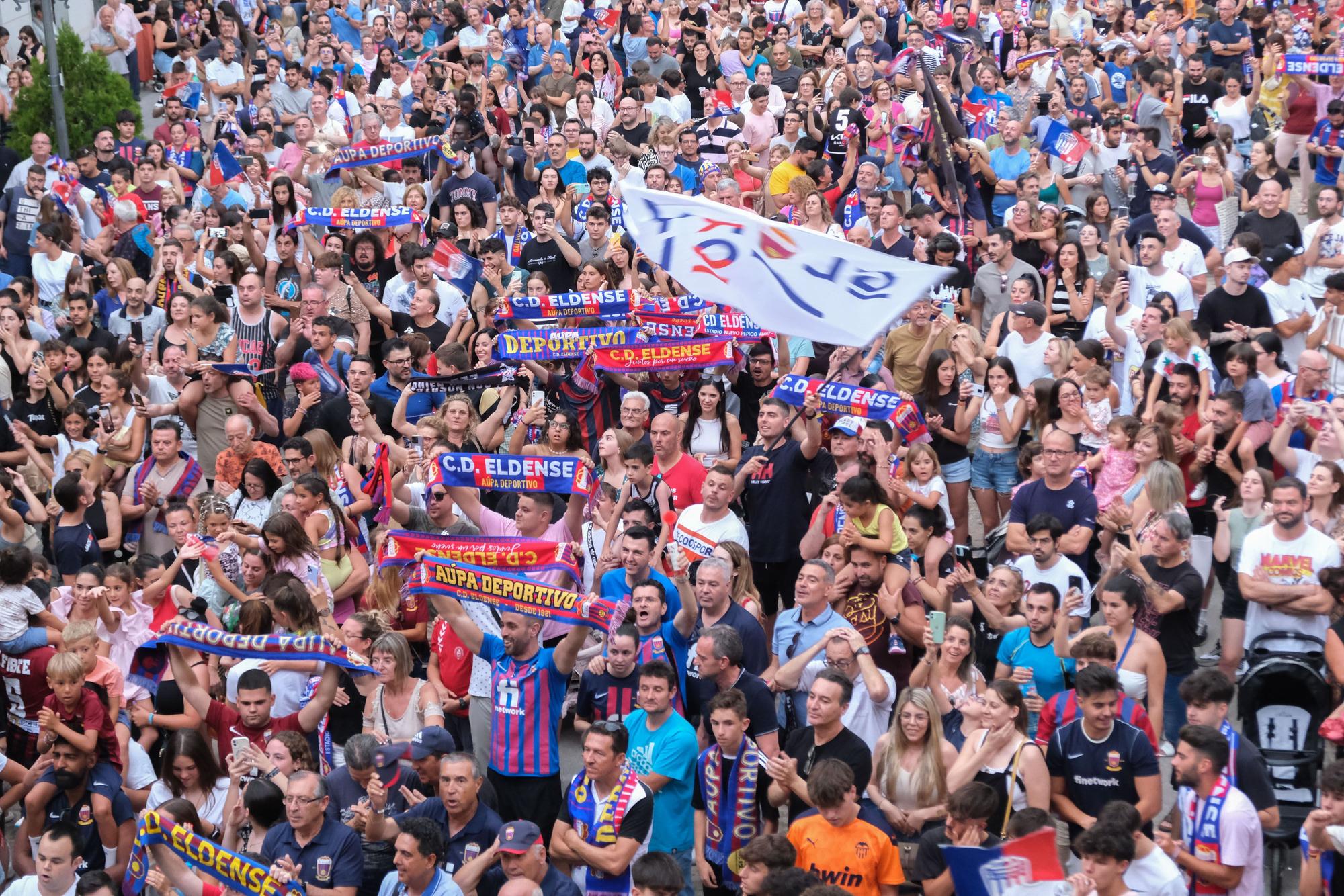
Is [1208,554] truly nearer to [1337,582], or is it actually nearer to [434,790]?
[1337,582]

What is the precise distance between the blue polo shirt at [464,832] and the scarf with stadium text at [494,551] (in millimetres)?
1626

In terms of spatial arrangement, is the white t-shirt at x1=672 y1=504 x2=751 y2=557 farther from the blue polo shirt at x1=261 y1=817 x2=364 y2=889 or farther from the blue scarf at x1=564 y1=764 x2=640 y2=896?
the blue polo shirt at x1=261 y1=817 x2=364 y2=889

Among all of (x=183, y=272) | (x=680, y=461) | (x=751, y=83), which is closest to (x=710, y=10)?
(x=751, y=83)

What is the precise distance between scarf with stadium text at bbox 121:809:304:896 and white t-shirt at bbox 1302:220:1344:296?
29.1 feet

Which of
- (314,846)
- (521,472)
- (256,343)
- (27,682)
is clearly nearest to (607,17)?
(256,343)

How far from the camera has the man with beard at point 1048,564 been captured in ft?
29.5

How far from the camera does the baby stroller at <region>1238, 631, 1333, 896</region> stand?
8.17 meters

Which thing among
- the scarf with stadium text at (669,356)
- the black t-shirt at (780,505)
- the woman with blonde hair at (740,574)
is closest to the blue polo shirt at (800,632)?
the woman with blonde hair at (740,574)

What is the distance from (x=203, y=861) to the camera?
729 centimetres

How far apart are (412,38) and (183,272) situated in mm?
7748

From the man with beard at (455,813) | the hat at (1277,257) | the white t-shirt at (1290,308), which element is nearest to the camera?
the man with beard at (455,813)

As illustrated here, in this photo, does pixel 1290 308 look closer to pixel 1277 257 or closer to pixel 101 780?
pixel 1277 257

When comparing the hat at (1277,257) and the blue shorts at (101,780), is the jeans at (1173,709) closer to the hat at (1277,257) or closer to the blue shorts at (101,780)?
the hat at (1277,257)

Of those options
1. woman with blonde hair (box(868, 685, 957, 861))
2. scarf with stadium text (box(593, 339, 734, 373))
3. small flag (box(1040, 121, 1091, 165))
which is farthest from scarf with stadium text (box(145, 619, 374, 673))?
small flag (box(1040, 121, 1091, 165))
